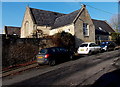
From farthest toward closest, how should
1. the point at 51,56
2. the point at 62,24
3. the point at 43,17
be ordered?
the point at 43,17, the point at 62,24, the point at 51,56

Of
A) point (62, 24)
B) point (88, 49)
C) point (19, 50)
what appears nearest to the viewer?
point (19, 50)

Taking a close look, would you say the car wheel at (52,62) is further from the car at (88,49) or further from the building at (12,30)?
the building at (12,30)

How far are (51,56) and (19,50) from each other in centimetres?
432

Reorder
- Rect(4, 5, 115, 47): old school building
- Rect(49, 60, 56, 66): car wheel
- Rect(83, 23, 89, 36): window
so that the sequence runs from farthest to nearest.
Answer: Rect(83, 23, 89, 36): window, Rect(4, 5, 115, 47): old school building, Rect(49, 60, 56, 66): car wheel

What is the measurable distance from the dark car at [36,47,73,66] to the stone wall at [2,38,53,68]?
9.47ft

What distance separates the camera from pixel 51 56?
9734 mm

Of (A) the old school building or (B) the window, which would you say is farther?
(B) the window

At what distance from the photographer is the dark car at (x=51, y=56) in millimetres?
Result: 9547

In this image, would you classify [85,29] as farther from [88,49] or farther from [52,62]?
[52,62]

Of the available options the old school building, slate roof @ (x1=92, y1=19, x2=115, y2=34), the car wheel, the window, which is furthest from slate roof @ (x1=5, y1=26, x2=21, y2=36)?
the car wheel

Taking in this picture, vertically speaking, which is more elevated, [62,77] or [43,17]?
[43,17]

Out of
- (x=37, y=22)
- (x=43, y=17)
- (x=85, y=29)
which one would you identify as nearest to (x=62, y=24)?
(x=85, y=29)

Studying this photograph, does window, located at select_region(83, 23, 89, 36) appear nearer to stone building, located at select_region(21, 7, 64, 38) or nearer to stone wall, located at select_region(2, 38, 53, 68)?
stone building, located at select_region(21, 7, 64, 38)

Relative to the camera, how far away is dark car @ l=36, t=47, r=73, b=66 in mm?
9547
